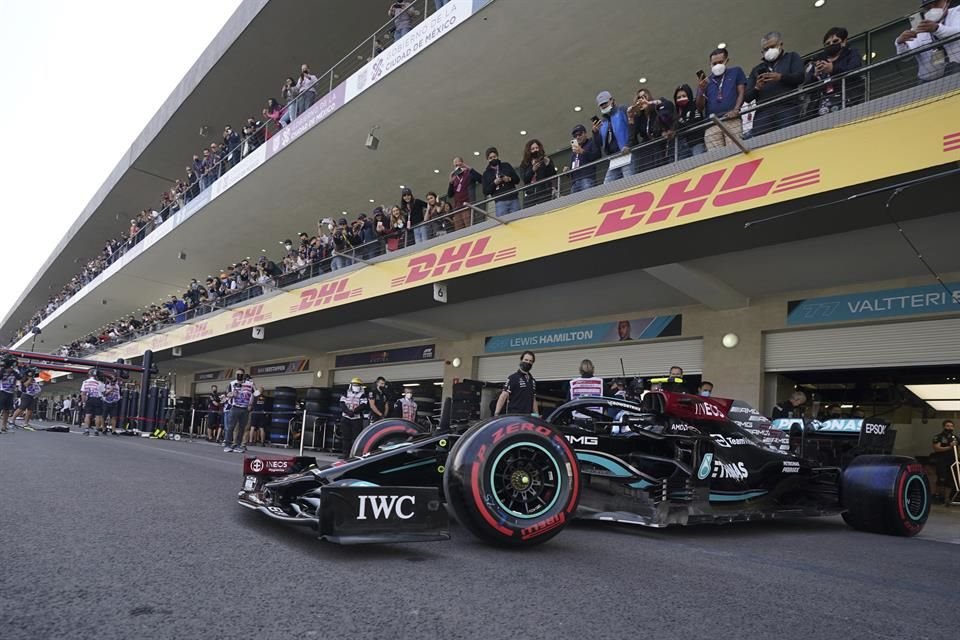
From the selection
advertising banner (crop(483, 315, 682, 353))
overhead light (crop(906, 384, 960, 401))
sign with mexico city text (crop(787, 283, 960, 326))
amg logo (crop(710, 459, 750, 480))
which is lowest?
amg logo (crop(710, 459, 750, 480))

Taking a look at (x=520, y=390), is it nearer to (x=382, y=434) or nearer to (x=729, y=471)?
(x=382, y=434)

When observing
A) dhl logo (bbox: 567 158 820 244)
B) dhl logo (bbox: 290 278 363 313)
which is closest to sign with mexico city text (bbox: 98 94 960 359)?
dhl logo (bbox: 567 158 820 244)

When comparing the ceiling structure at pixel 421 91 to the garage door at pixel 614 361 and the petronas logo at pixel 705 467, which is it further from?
the petronas logo at pixel 705 467

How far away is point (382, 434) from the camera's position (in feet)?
19.1

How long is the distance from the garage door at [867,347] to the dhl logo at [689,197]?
3.79 metres

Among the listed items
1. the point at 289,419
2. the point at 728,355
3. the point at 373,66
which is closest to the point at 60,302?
the point at 289,419

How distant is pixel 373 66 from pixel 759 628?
1238 centimetres

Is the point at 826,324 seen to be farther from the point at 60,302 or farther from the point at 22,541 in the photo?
the point at 60,302

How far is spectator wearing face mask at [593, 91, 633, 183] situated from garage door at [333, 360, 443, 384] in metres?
9.51

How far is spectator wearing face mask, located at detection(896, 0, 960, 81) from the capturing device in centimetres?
632

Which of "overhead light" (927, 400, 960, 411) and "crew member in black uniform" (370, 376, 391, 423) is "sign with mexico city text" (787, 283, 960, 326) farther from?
"crew member in black uniform" (370, 376, 391, 423)

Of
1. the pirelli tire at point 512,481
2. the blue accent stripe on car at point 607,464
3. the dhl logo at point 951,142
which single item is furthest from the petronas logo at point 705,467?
the dhl logo at point 951,142

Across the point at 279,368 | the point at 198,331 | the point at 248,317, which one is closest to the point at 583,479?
the point at 248,317

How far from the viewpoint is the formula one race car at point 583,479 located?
11.4 feet
